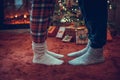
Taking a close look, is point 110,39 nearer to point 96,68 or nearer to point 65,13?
point 65,13

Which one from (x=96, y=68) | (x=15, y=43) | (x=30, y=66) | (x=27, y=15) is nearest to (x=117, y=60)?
(x=96, y=68)

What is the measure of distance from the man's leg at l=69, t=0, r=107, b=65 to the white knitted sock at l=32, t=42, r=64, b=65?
123mm

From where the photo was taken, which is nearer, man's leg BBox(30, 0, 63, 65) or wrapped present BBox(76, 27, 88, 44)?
man's leg BBox(30, 0, 63, 65)

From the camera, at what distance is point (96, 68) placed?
1684 millimetres

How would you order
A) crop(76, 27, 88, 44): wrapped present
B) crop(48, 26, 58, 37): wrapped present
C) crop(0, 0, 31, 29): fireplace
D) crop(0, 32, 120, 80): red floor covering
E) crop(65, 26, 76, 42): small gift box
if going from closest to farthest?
crop(0, 32, 120, 80): red floor covering < crop(76, 27, 88, 44): wrapped present < crop(65, 26, 76, 42): small gift box < crop(48, 26, 58, 37): wrapped present < crop(0, 0, 31, 29): fireplace

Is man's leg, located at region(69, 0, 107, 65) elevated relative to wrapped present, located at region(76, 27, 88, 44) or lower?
elevated

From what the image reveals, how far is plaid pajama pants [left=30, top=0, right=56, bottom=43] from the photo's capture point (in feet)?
5.13

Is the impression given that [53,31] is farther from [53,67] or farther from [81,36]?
[53,67]

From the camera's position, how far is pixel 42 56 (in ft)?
5.70

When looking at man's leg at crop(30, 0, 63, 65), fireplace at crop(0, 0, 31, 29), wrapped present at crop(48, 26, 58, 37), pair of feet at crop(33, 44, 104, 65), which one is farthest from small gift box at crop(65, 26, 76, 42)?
man's leg at crop(30, 0, 63, 65)

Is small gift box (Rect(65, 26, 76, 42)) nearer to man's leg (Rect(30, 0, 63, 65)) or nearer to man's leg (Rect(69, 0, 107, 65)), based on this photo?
man's leg (Rect(69, 0, 107, 65))

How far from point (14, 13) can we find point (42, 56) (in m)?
1.28

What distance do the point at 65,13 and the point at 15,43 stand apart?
0.67 m

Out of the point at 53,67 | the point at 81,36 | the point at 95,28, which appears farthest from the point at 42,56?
the point at 81,36
